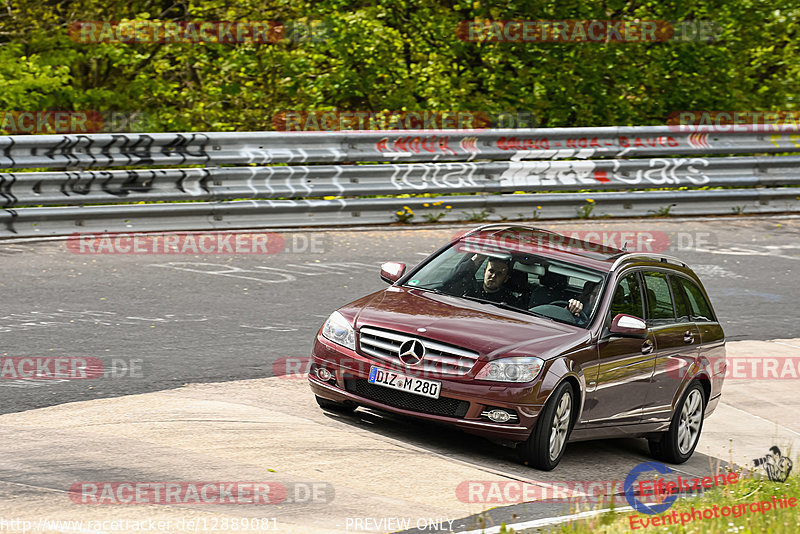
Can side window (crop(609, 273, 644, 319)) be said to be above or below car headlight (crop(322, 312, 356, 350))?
above

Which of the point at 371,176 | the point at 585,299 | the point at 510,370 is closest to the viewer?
the point at 510,370

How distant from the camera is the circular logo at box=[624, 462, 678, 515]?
714 centimetres

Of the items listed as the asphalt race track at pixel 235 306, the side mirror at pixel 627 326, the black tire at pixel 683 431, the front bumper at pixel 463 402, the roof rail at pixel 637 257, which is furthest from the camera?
the black tire at pixel 683 431

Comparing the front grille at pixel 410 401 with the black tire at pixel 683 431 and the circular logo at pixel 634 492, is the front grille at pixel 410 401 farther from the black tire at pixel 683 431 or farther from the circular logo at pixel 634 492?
the black tire at pixel 683 431

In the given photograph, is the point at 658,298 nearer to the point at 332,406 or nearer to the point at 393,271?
the point at 393,271

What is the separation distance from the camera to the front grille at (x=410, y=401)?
7.93 m

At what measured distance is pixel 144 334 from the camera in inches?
407

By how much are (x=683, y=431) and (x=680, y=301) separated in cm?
106

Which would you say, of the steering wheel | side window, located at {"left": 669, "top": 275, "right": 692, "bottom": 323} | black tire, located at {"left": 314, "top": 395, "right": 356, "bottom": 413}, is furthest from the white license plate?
side window, located at {"left": 669, "top": 275, "right": 692, "bottom": 323}

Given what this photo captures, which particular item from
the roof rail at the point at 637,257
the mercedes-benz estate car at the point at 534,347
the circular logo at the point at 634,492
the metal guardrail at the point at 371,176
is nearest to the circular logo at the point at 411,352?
the mercedes-benz estate car at the point at 534,347

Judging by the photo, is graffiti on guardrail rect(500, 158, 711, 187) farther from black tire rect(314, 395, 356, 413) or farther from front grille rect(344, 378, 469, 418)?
front grille rect(344, 378, 469, 418)

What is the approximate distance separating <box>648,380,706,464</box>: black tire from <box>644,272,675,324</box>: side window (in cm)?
64

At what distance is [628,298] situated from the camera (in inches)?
358

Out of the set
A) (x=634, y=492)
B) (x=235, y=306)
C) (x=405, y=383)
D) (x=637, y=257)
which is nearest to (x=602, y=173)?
(x=235, y=306)
